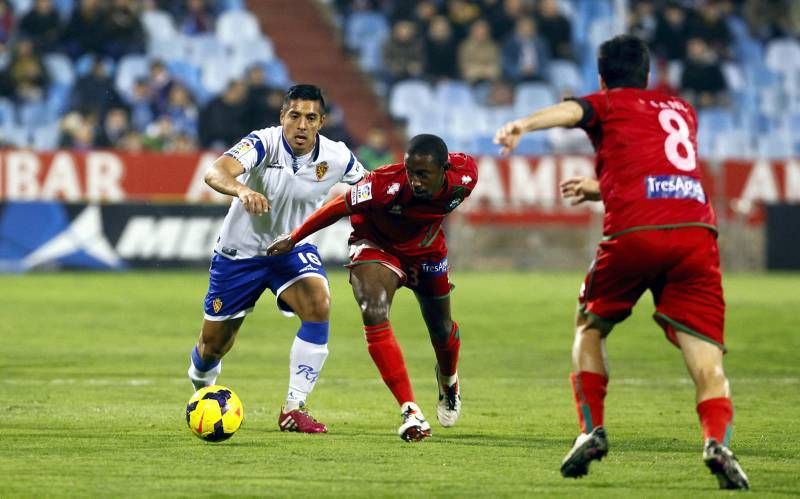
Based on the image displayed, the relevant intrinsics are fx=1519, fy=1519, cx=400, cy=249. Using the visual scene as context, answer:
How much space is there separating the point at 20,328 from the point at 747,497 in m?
10.8

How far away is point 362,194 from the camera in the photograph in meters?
8.61

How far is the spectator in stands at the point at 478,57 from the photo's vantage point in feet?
92.5

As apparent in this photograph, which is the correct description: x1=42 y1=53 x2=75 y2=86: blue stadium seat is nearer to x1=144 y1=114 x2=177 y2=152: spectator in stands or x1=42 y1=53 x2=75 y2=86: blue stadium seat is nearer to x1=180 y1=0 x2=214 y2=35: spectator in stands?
x1=144 y1=114 x2=177 y2=152: spectator in stands

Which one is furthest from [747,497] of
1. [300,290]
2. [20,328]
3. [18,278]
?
[18,278]

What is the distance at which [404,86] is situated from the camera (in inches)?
1125

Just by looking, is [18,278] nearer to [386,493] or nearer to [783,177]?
[783,177]

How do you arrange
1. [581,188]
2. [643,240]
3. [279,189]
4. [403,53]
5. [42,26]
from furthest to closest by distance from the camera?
[403,53] < [42,26] < [279,189] < [581,188] < [643,240]

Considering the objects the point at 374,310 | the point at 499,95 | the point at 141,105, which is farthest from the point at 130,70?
the point at 374,310

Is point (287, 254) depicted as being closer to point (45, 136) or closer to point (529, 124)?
point (529, 124)

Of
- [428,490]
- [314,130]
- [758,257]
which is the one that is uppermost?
[314,130]

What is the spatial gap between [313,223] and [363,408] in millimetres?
1963

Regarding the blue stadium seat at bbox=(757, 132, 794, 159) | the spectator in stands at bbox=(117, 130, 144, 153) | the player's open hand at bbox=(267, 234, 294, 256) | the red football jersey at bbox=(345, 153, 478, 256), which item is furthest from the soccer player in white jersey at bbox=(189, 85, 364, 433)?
the blue stadium seat at bbox=(757, 132, 794, 159)

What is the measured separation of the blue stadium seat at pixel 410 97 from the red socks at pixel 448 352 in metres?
19.3

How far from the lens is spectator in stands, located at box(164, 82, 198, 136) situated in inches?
1027
